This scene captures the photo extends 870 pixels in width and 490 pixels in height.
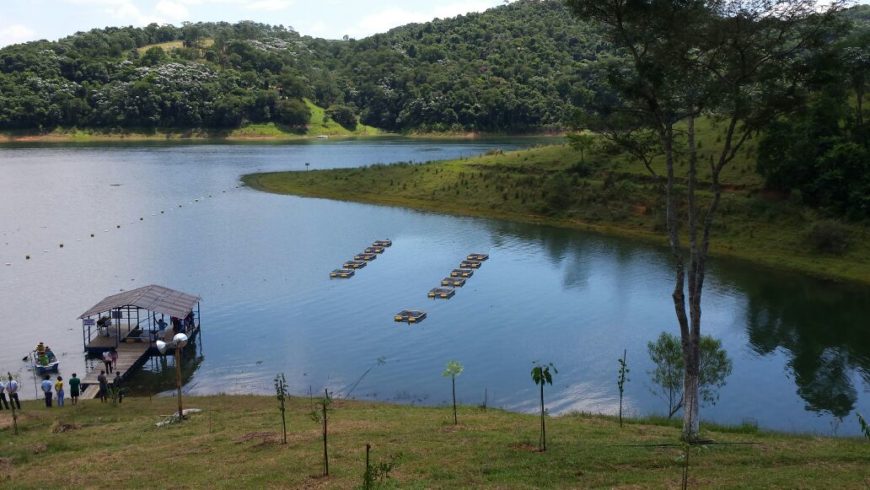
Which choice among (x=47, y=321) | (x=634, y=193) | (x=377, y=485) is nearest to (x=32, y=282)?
(x=47, y=321)

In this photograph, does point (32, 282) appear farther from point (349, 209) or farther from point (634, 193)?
point (634, 193)

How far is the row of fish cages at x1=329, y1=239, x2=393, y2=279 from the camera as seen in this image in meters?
64.4

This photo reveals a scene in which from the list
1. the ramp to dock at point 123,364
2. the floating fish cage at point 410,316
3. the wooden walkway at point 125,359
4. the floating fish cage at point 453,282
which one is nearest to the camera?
the ramp to dock at point 123,364

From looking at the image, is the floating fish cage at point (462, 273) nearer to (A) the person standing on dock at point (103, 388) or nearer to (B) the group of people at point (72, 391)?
(B) the group of people at point (72, 391)

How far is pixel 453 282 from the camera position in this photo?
62.0 metres

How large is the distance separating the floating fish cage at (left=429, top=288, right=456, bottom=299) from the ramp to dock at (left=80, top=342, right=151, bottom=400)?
72.0ft

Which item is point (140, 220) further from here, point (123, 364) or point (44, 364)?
point (123, 364)

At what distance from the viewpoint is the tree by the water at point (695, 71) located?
82.3 ft

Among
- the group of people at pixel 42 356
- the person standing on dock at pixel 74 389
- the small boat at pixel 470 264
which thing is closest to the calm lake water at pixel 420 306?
the group of people at pixel 42 356

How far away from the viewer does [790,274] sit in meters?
67.0

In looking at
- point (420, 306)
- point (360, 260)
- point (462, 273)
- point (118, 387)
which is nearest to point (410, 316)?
point (420, 306)

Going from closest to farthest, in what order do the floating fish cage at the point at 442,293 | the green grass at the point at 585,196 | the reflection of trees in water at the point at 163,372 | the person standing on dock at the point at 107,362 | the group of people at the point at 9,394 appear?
the group of people at the point at 9,394, the reflection of trees in water at the point at 163,372, the person standing on dock at the point at 107,362, the floating fish cage at the point at 442,293, the green grass at the point at 585,196

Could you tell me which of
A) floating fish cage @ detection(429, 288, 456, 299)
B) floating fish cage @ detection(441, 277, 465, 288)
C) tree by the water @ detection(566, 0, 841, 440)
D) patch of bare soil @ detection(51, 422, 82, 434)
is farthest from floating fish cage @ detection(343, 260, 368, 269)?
tree by the water @ detection(566, 0, 841, 440)

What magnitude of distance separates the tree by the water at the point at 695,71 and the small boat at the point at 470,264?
4039 cm
